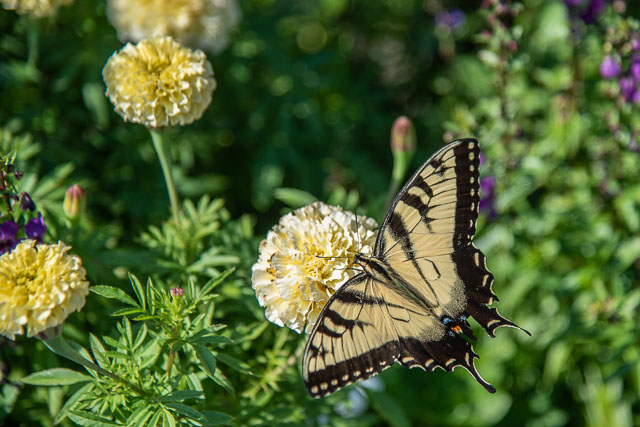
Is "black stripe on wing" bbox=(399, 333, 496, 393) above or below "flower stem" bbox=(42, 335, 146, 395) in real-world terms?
below

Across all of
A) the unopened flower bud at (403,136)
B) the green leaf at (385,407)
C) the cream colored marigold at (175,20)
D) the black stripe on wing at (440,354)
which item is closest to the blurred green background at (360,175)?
the green leaf at (385,407)

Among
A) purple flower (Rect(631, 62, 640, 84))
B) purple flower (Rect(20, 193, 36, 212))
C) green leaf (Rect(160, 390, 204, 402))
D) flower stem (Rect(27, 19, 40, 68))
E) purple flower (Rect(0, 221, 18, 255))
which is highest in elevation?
flower stem (Rect(27, 19, 40, 68))

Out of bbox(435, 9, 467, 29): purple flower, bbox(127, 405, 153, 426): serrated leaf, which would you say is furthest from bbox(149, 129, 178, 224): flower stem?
bbox(435, 9, 467, 29): purple flower

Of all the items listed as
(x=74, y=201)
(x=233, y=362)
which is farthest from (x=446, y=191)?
(x=74, y=201)

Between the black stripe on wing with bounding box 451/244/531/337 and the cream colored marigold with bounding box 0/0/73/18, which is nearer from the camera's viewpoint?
the black stripe on wing with bounding box 451/244/531/337

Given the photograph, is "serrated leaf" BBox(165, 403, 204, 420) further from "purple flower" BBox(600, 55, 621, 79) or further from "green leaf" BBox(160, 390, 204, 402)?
"purple flower" BBox(600, 55, 621, 79)

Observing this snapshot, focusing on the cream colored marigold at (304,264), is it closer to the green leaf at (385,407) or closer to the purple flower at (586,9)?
the green leaf at (385,407)

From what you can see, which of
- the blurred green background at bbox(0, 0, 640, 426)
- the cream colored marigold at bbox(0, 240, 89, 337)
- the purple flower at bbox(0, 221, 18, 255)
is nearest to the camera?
the cream colored marigold at bbox(0, 240, 89, 337)

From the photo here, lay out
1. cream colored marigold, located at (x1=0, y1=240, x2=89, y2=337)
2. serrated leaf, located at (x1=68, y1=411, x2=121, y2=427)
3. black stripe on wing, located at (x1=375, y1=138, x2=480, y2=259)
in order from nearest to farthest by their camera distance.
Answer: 1. cream colored marigold, located at (x1=0, y1=240, x2=89, y2=337)
2. serrated leaf, located at (x1=68, y1=411, x2=121, y2=427)
3. black stripe on wing, located at (x1=375, y1=138, x2=480, y2=259)

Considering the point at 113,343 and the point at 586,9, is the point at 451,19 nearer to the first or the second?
the point at 586,9
